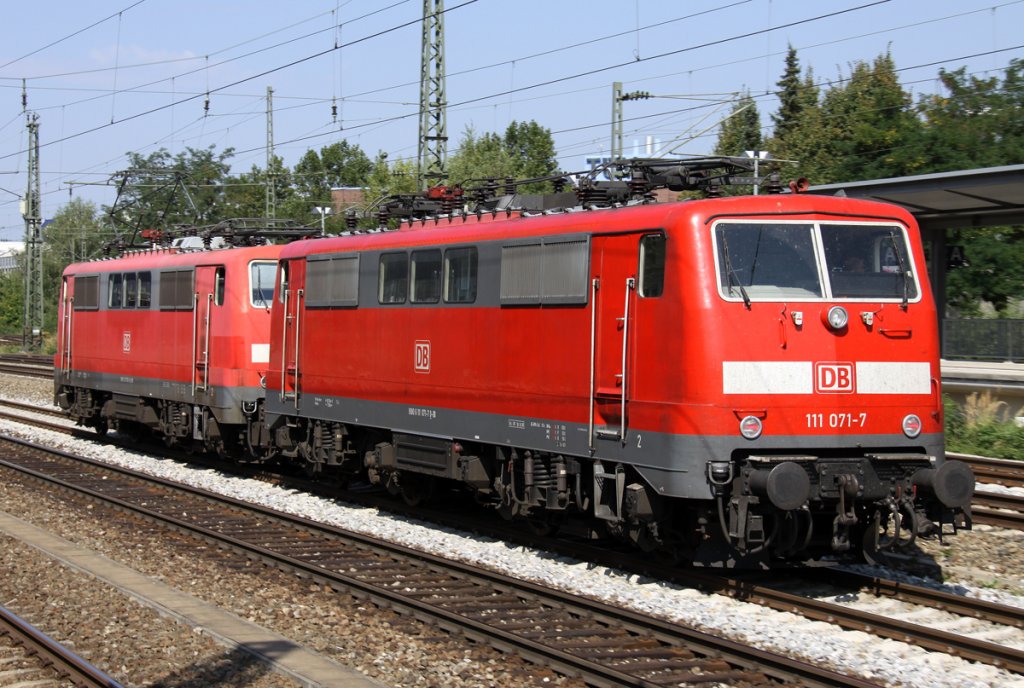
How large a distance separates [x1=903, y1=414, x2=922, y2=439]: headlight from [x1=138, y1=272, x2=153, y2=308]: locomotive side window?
15303mm

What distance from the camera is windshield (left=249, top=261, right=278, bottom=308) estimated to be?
19.5 meters

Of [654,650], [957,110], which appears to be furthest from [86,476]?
[957,110]

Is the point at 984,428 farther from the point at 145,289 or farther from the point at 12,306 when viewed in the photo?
the point at 12,306

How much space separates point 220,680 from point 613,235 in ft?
17.4

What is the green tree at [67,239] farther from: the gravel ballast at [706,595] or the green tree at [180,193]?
the gravel ballast at [706,595]

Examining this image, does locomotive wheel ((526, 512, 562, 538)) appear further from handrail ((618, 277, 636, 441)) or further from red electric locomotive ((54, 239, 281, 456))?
red electric locomotive ((54, 239, 281, 456))

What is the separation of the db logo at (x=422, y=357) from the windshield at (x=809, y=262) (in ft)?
15.3

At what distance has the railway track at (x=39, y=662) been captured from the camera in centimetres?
802

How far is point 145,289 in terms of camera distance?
2236 centimetres

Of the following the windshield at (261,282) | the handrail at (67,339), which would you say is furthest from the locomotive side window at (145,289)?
the handrail at (67,339)

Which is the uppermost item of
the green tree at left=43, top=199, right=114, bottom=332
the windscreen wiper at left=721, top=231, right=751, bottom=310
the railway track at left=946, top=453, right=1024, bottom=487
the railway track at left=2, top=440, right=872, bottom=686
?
the green tree at left=43, top=199, right=114, bottom=332

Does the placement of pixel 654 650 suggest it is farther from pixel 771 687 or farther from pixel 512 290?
pixel 512 290

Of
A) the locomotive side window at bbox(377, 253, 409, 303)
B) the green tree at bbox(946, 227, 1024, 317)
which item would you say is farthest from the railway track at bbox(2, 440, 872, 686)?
the green tree at bbox(946, 227, 1024, 317)

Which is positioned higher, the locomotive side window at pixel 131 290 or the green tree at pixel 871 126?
the green tree at pixel 871 126
